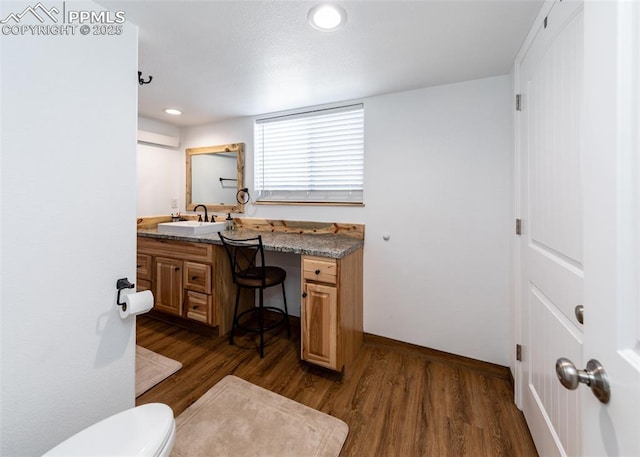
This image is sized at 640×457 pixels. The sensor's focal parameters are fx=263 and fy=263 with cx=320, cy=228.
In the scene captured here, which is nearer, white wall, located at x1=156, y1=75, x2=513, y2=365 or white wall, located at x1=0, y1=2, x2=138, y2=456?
white wall, located at x1=0, y1=2, x2=138, y2=456

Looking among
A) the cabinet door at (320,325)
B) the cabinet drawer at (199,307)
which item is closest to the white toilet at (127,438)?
the cabinet door at (320,325)

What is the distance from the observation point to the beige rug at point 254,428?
4.31 feet

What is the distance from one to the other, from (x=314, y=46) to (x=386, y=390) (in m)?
2.21

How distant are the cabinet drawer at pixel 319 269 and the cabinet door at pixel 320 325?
0.16 feet

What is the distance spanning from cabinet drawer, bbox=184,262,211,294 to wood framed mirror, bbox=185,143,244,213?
2.66 ft

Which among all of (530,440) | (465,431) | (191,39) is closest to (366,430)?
(465,431)

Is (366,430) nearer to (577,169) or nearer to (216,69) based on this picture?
(577,169)

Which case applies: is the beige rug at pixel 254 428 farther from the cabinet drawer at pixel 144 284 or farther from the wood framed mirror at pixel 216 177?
the wood framed mirror at pixel 216 177

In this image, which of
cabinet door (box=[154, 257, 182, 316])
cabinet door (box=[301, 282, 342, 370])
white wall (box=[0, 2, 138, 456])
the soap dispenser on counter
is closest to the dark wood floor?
cabinet door (box=[301, 282, 342, 370])

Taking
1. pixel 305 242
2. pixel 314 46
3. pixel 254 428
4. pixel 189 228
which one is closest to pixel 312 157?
pixel 305 242

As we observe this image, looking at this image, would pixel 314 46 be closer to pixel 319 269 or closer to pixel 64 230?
pixel 319 269

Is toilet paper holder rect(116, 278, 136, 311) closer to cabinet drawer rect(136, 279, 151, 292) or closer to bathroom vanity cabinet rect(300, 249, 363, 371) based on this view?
bathroom vanity cabinet rect(300, 249, 363, 371)

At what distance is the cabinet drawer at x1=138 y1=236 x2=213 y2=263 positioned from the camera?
2336 millimetres

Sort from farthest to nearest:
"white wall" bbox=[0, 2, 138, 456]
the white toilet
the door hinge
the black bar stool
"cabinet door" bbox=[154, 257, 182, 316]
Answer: "cabinet door" bbox=[154, 257, 182, 316] → the black bar stool → the door hinge → "white wall" bbox=[0, 2, 138, 456] → the white toilet
